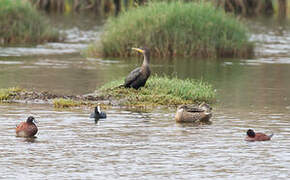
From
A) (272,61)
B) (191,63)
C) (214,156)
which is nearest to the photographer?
(214,156)

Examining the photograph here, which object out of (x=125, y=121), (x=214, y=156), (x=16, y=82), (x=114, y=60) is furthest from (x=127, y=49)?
(x=214, y=156)

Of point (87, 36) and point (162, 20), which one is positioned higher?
point (162, 20)

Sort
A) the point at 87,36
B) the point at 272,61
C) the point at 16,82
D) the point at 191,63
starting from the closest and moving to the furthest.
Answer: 1. the point at 16,82
2. the point at 191,63
3. the point at 272,61
4. the point at 87,36

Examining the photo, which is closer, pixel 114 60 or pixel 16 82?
pixel 16 82

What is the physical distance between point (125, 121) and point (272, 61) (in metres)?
15.5

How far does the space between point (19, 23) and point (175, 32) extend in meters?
8.64

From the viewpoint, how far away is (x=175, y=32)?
28.8 m

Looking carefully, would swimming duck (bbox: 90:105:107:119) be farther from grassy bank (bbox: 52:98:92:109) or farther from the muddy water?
grassy bank (bbox: 52:98:92:109)

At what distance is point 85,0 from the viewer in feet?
205

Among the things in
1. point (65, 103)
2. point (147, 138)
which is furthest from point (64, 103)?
point (147, 138)

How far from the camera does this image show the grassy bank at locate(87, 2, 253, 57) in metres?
28.9

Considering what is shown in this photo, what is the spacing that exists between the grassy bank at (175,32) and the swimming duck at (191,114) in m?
12.8

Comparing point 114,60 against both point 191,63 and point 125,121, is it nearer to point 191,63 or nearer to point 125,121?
point 191,63

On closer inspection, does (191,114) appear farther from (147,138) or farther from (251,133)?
(251,133)
